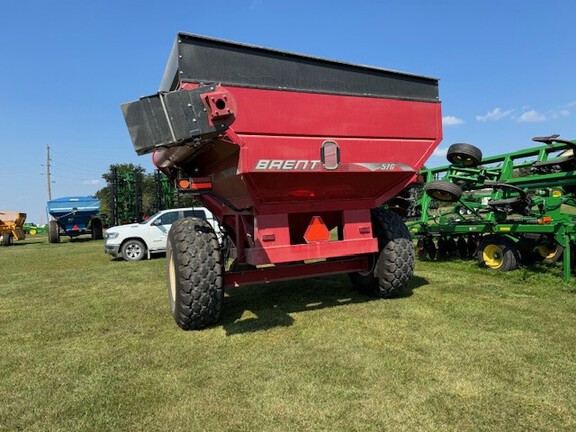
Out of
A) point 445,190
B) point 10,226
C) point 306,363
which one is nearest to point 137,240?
point 445,190

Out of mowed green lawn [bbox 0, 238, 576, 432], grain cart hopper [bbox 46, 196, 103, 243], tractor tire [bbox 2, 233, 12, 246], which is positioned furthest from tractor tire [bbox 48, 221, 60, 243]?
mowed green lawn [bbox 0, 238, 576, 432]

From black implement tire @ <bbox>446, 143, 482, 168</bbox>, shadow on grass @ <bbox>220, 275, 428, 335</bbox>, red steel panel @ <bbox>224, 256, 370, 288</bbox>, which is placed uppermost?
black implement tire @ <bbox>446, 143, 482, 168</bbox>

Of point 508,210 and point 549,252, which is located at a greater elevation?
point 508,210

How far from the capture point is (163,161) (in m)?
5.80

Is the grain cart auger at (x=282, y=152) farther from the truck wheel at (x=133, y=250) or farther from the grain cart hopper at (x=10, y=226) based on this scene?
the grain cart hopper at (x=10, y=226)

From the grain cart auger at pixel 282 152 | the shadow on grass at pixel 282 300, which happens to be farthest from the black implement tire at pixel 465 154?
the grain cart auger at pixel 282 152

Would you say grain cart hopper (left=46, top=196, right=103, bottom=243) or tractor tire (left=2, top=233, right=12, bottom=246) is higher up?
grain cart hopper (left=46, top=196, right=103, bottom=243)

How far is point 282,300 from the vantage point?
18.4 ft

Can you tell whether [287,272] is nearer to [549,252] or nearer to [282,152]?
[282,152]

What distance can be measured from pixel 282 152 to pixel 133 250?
9431 millimetres

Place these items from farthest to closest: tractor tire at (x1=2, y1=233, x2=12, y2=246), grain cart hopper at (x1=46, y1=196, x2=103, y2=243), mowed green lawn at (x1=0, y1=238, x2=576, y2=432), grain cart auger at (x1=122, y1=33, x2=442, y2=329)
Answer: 1. tractor tire at (x1=2, y1=233, x2=12, y2=246)
2. grain cart hopper at (x1=46, y1=196, x2=103, y2=243)
3. grain cart auger at (x1=122, y1=33, x2=442, y2=329)
4. mowed green lawn at (x1=0, y1=238, x2=576, y2=432)

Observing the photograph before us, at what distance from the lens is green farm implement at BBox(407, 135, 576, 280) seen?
21.2 ft

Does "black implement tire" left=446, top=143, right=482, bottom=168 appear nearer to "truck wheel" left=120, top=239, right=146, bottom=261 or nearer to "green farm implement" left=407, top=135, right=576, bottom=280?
"green farm implement" left=407, top=135, right=576, bottom=280

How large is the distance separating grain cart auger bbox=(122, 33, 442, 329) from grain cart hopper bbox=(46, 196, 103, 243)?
1791 centimetres
